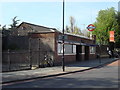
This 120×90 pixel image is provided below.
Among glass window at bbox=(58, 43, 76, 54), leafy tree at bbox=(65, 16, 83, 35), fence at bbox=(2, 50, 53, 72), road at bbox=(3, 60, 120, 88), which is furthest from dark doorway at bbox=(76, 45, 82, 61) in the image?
leafy tree at bbox=(65, 16, 83, 35)

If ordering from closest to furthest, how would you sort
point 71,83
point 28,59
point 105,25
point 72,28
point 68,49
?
point 71,83
point 28,59
point 68,49
point 105,25
point 72,28

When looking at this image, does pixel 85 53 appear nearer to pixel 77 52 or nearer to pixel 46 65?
pixel 77 52

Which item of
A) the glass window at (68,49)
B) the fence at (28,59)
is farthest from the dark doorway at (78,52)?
the fence at (28,59)

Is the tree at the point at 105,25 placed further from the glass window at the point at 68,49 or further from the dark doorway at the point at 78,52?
the glass window at the point at 68,49

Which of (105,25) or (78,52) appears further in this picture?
(105,25)

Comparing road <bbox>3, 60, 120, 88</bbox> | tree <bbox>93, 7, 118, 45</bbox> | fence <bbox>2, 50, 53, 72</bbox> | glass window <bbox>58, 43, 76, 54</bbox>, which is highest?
tree <bbox>93, 7, 118, 45</bbox>

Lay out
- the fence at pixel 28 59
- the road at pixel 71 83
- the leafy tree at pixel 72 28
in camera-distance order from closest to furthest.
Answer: the road at pixel 71 83, the fence at pixel 28 59, the leafy tree at pixel 72 28

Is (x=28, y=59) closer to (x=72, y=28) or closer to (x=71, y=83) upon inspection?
(x=71, y=83)

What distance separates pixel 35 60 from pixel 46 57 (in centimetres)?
239

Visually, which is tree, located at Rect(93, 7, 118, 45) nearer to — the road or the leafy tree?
the leafy tree

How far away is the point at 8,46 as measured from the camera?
93.4 ft

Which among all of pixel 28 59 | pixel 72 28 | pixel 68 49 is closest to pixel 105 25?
pixel 72 28

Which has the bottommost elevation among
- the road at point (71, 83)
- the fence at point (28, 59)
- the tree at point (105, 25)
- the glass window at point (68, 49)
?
the road at point (71, 83)

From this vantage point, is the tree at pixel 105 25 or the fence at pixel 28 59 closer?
the fence at pixel 28 59
